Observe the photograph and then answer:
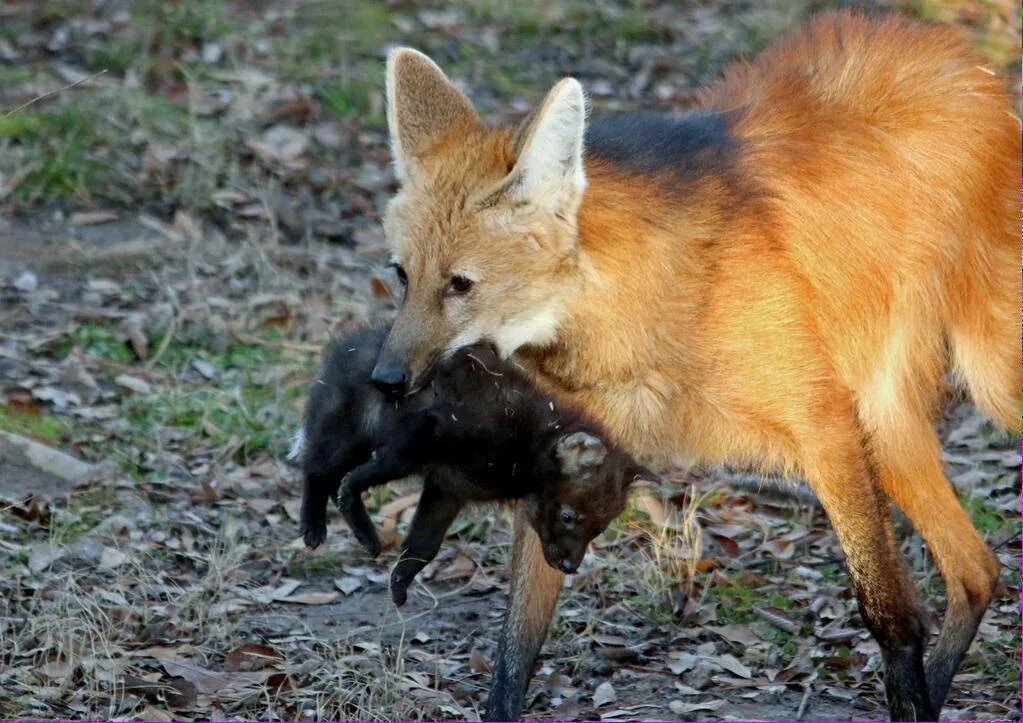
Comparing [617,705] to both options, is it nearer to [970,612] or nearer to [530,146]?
[970,612]

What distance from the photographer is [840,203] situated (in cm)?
423

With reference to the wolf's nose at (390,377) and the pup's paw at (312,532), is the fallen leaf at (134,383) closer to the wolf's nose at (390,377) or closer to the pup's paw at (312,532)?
the pup's paw at (312,532)

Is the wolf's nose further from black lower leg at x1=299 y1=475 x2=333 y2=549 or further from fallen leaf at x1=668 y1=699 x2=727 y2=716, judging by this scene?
fallen leaf at x1=668 y1=699 x2=727 y2=716

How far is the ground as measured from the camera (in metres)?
4.23

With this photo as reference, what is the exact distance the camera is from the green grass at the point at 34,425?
519 centimetres

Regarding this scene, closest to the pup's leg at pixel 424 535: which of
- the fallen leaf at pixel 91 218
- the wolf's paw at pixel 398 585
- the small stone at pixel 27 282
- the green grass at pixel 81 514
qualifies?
the wolf's paw at pixel 398 585

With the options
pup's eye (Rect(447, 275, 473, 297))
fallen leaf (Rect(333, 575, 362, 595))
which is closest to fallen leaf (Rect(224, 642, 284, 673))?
fallen leaf (Rect(333, 575, 362, 595))

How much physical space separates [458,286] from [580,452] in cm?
66

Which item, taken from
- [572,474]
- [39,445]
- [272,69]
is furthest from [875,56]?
[272,69]

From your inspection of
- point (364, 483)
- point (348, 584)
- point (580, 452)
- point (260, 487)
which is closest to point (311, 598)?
point (348, 584)

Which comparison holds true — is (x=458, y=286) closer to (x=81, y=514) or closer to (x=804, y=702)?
(x=804, y=702)

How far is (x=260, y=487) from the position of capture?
5.37 m

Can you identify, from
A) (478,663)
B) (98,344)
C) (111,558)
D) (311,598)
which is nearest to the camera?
(478,663)

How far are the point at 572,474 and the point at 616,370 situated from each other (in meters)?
0.37
